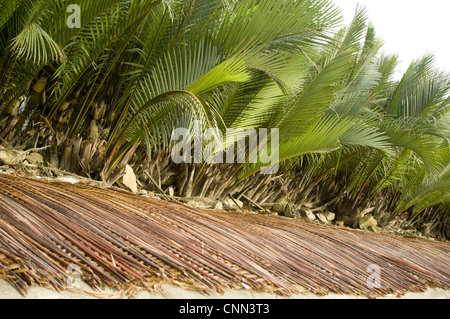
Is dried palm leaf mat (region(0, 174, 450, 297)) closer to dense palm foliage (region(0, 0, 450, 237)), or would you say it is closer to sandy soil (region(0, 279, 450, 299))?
sandy soil (region(0, 279, 450, 299))

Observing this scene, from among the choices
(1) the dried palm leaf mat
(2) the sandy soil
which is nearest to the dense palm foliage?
(1) the dried palm leaf mat

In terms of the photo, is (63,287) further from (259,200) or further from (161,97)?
(259,200)

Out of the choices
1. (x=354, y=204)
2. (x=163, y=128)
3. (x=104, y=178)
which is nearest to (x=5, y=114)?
(x=104, y=178)

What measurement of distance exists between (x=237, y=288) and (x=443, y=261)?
248cm

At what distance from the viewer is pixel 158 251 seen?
142cm

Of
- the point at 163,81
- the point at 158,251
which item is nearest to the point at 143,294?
the point at 158,251

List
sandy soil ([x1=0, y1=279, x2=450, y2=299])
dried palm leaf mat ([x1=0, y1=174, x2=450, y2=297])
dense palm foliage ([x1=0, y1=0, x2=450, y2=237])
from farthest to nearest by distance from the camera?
1. dense palm foliage ([x1=0, y1=0, x2=450, y2=237])
2. dried palm leaf mat ([x1=0, y1=174, x2=450, y2=297])
3. sandy soil ([x1=0, y1=279, x2=450, y2=299])

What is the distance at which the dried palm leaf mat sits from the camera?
3.81ft

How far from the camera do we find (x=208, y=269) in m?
1.42

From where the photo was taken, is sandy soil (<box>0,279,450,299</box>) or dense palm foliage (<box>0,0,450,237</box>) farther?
dense palm foliage (<box>0,0,450,237</box>)

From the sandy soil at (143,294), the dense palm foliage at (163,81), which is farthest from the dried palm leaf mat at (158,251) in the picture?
the dense palm foliage at (163,81)

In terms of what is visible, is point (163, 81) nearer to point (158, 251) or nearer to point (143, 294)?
point (158, 251)

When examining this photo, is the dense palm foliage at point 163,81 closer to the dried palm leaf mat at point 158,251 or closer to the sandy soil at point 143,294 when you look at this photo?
the dried palm leaf mat at point 158,251
